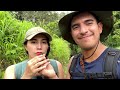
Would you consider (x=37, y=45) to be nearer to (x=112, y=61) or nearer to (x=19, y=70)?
(x=19, y=70)

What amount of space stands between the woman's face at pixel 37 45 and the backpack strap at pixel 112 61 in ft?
1.12

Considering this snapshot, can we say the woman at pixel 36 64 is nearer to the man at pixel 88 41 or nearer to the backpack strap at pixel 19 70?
the backpack strap at pixel 19 70

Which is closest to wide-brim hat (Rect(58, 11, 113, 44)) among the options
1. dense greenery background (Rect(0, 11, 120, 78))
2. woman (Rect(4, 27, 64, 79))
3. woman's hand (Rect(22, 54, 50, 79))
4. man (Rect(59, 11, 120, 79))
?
→ man (Rect(59, 11, 120, 79))

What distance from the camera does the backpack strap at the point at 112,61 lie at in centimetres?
121

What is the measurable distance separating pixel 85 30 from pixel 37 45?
0.28 meters

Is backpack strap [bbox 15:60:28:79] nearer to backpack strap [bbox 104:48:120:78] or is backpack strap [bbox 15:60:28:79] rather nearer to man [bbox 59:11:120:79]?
man [bbox 59:11:120:79]

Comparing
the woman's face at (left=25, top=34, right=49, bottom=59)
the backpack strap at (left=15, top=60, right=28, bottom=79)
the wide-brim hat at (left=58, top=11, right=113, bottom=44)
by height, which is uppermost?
the wide-brim hat at (left=58, top=11, right=113, bottom=44)

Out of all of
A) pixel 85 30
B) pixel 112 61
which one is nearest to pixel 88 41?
pixel 85 30

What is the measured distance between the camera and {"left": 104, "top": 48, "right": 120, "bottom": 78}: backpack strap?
1215 mm

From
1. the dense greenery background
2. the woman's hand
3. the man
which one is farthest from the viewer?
the dense greenery background

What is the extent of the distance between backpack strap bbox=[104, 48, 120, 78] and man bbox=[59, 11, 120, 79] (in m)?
0.01
